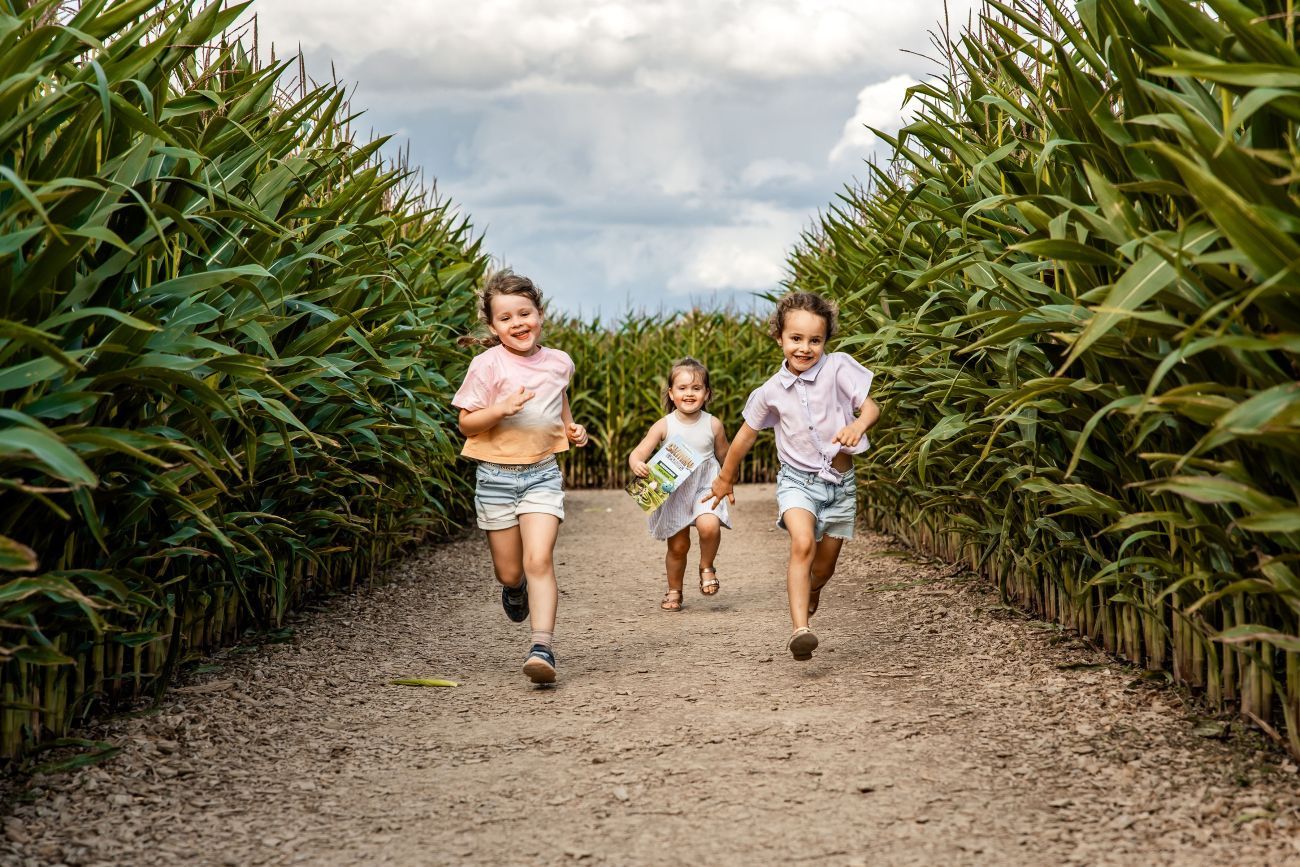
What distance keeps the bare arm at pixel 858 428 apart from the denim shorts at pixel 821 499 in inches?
10.2

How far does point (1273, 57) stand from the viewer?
8.53 ft

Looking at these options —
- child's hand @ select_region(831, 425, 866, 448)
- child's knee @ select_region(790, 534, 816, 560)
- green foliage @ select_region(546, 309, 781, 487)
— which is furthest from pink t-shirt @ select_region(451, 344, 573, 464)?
green foliage @ select_region(546, 309, 781, 487)

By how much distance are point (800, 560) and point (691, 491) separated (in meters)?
1.59

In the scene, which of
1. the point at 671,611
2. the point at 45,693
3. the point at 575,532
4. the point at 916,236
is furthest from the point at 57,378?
the point at 575,532

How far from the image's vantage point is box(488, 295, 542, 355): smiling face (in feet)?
15.2

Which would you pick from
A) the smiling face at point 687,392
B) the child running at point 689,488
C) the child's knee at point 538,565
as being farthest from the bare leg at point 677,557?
the child's knee at point 538,565

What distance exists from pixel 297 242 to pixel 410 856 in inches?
104

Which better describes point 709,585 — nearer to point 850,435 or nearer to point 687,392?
point 687,392

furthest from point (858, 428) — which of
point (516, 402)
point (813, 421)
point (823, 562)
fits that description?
point (516, 402)

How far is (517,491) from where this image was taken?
15.0ft

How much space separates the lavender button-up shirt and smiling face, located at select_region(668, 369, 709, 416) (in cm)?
128

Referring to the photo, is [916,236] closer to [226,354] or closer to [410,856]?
[226,354]

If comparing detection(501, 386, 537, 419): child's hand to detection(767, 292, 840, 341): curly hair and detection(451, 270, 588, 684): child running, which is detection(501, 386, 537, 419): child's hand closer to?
detection(451, 270, 588, 684): child running

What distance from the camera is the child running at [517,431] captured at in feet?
14.9
